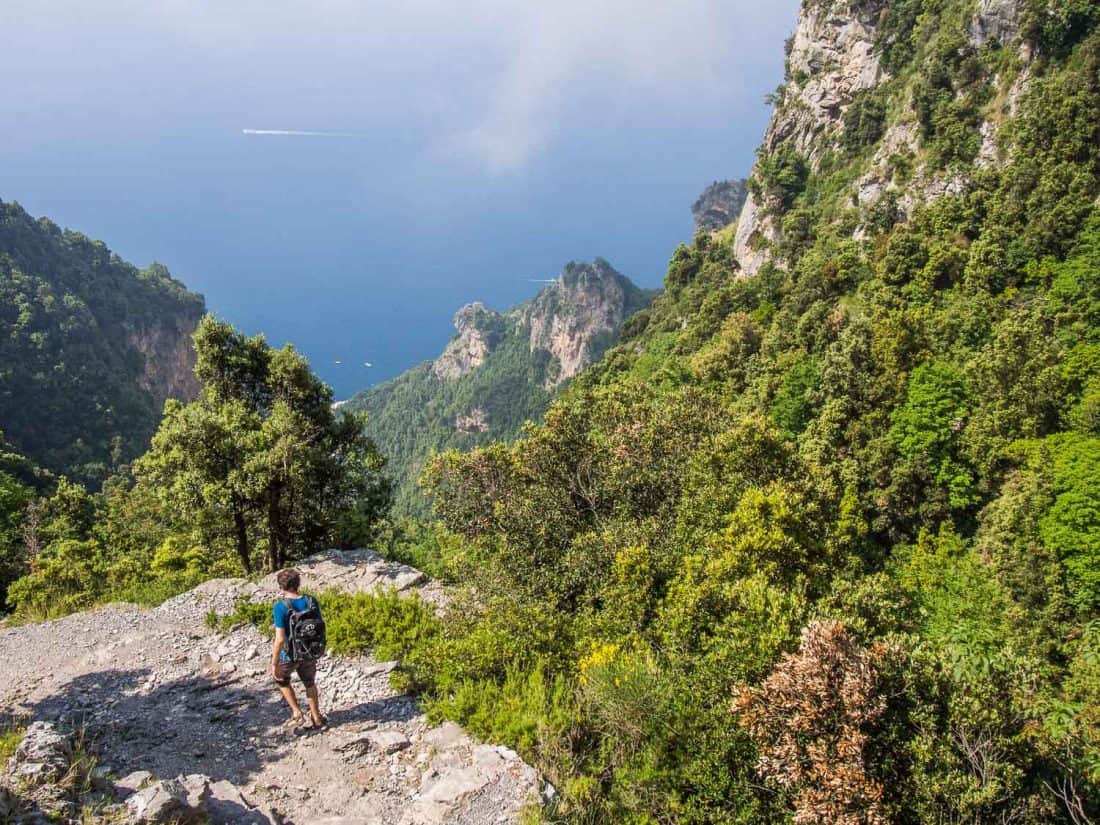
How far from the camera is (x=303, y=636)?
7.66 meters

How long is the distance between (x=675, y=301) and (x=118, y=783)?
3578 inches

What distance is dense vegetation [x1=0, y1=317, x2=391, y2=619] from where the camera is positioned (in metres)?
14.6

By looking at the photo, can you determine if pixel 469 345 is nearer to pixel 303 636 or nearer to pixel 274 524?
pixel 274 524

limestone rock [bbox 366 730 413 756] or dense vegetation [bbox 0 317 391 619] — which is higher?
dense vegetation [bbox 0 317 391 619]

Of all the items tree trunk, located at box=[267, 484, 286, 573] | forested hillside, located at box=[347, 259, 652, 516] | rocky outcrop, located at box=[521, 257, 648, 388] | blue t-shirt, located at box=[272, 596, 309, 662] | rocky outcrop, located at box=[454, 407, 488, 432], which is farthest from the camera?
rocky outcrop, located at box=[521, 257, 648, 388]

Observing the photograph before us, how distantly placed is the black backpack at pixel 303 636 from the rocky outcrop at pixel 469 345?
17692 centimetres

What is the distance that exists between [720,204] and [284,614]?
166 m

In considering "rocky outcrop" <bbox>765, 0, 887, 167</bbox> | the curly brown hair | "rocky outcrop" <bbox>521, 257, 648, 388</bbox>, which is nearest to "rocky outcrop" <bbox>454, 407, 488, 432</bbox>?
"rocky outcrop" <bbox>521, 257, 648, 388</bbox>

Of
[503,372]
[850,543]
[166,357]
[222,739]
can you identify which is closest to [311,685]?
[222,739]

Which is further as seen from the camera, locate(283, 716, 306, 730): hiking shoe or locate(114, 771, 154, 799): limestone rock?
locate(283, 716, 306, 730): hiking shoe

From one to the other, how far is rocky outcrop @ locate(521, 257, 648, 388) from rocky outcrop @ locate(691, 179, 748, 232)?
2709 centimetres

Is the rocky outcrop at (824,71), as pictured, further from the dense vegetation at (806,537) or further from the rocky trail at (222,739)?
the rocky trail at (222,739)

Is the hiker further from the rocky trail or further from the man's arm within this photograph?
the rocky trail

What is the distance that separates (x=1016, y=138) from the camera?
44.2m
